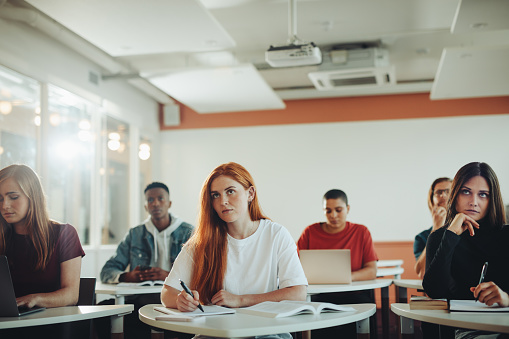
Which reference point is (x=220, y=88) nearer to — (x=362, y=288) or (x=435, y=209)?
(x=435, y=209)

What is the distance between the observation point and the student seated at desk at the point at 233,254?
277 cm

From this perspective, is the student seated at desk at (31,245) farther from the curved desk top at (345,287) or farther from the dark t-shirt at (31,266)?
the curved desk top at (345,287)

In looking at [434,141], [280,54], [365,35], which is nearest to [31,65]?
[280,54]

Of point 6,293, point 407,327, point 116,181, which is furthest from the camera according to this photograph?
point 116,181

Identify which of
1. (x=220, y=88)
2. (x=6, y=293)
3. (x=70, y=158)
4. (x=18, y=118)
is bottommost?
(x=6, y=293)

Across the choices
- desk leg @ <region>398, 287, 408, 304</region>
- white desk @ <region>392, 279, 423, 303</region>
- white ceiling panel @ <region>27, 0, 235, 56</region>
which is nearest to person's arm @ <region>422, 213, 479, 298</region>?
white desk @ <region>392, 279, 423, 303</region>

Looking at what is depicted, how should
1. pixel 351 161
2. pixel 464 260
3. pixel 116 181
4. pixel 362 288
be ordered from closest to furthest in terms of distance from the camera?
pixel 464 260, pixel 362 288, pixel 116 181, pixel 351 161

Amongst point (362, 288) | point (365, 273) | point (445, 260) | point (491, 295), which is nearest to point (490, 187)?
point (445, 260)

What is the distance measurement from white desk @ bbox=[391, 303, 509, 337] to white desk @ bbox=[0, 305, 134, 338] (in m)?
1.34

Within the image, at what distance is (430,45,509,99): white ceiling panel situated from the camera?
5.78m

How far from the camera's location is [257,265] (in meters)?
2.82

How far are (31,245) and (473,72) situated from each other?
17.4 feet

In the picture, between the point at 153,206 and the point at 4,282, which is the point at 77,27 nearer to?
the point at 153,206

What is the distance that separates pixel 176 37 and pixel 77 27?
0.89 m
